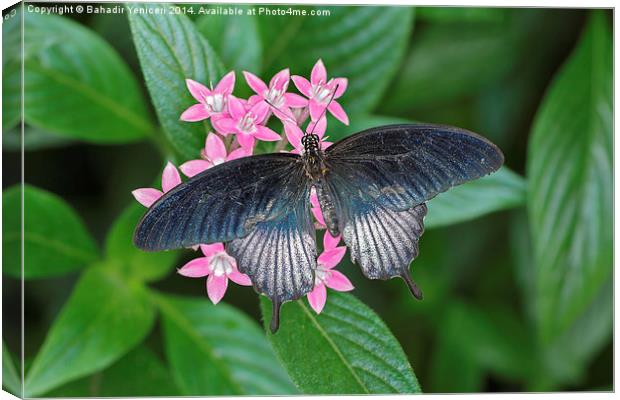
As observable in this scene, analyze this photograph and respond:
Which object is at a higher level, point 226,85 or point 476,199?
point 226,85

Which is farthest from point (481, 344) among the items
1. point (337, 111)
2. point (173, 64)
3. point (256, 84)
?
point (173, 64)

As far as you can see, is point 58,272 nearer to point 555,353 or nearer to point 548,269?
point 548,269

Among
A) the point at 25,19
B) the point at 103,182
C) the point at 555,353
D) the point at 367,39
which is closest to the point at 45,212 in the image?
the point at 103,182

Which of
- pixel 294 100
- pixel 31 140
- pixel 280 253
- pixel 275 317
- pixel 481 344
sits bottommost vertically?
pixel 481 344

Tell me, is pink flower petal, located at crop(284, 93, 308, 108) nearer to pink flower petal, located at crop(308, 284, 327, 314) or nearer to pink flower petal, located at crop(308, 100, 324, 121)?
pink flower petal, located at crop(308, 100, 324, 121)

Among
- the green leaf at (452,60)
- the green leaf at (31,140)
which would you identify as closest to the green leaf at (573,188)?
the green leaf at (452,60)

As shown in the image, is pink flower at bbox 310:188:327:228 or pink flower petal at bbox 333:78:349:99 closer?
pink flower at bbox 310:188:327:228

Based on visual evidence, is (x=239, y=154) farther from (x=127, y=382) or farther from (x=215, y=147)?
(x=127, y=382)

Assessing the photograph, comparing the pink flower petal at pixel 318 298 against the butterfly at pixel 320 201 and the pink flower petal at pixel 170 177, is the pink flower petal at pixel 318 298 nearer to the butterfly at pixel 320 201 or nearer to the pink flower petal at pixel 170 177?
the butterfly at pixel 320 201

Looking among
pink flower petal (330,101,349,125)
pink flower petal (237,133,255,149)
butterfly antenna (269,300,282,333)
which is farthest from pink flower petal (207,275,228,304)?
pink flower petal (330,101,349,125)
